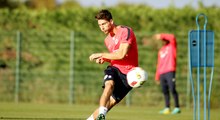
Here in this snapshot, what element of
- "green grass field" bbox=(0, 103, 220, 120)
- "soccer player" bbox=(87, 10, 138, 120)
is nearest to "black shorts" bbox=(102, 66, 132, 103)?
"soccer player" bbox=(87, 10, 138, 120)

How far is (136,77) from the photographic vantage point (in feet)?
37.1

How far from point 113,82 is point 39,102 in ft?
46.2

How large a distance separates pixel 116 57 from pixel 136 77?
430mm

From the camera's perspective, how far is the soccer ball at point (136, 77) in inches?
444

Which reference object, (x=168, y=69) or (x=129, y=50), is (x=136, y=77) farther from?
(x=168, y=69)

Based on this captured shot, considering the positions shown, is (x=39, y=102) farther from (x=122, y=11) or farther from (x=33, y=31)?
(x=122, y=11)

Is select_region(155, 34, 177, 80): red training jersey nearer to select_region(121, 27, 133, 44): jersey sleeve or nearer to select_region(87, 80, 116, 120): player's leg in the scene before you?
select_region(121, 27, 133, 44): jersey sleeve

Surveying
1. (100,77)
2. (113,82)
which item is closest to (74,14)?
(100,77)

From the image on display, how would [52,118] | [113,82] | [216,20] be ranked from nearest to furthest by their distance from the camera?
1. [113,82]
2. [52,118]
3. [216,20]

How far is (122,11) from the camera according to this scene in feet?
85.1

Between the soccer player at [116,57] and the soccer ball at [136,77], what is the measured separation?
246 millimetres

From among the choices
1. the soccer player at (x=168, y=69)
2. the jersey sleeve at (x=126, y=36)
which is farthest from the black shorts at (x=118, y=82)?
the soccer player at (x=168, y=69)

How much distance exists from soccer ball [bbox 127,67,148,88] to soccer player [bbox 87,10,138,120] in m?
0.25

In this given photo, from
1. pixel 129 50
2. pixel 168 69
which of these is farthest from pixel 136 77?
pixel 168 69
